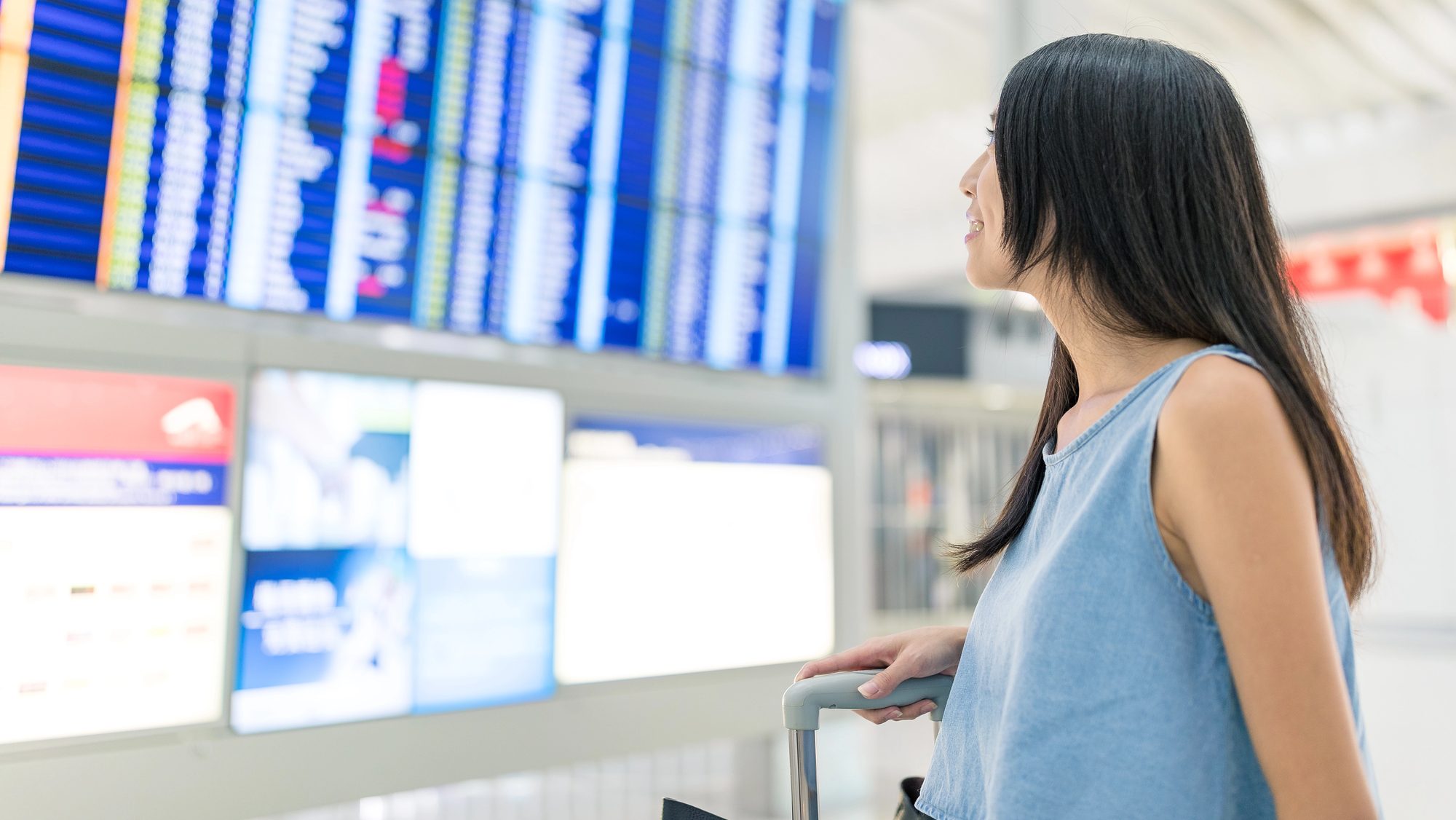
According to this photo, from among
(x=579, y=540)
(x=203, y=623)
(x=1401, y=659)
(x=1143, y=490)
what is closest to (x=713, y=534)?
(x=579, y=540)

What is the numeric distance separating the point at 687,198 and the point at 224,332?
123cm

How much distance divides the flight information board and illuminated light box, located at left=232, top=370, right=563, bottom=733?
209 mm

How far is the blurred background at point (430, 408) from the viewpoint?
174 cm

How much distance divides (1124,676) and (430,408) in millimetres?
1637

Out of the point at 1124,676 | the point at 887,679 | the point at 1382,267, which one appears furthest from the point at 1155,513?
the point at 1382,267

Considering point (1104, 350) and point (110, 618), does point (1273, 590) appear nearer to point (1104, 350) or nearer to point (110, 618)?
point (1104, 350)

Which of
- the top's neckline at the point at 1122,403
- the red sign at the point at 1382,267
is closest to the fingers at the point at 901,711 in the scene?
the top's neckline at the point at 1122,403

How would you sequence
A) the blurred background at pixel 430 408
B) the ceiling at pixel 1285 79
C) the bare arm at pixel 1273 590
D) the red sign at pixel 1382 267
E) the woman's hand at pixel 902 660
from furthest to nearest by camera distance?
the red sign at pixel 1382 267 → the ceiling at pixel 1285 79 → the blurred background at pixel 430 408 → the woman's hand at pixel 902 660 → the bare arm at pixel 1273 590

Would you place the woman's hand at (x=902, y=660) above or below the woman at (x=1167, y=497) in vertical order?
below

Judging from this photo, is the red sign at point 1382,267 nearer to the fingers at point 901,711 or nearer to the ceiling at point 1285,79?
the ceiling at point 1285,79

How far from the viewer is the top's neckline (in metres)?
0.82

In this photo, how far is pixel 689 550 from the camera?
256 cm

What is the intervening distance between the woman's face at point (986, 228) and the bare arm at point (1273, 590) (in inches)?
11.2

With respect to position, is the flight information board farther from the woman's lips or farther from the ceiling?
the ceiling
